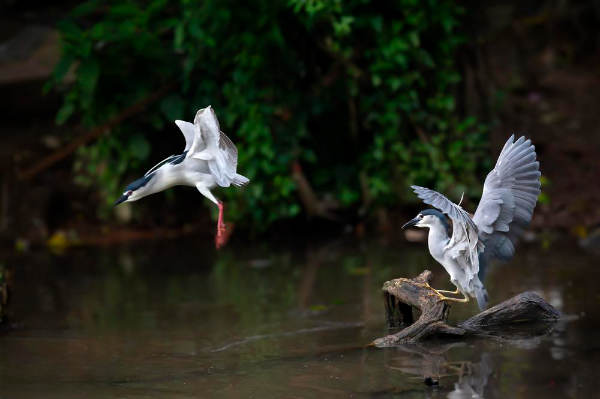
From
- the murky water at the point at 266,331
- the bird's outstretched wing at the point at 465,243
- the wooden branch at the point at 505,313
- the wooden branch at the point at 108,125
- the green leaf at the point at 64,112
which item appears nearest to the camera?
the bird's outstretched wing at the point at 465,243

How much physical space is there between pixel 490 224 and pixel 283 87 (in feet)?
13.8

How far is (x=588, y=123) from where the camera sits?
8.77 metres

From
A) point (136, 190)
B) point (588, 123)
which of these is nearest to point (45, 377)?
point (136, 190)

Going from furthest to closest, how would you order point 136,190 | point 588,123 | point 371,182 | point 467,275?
1. point 588,123
2. point 371,182
3. point 467,275
4. point 136,190

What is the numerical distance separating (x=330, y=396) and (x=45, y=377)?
1.37 metres

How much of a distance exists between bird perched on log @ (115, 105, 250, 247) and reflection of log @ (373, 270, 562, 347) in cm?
110

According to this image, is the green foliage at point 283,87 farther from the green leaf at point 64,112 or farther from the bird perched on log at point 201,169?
the bird perched on log at point 201,169

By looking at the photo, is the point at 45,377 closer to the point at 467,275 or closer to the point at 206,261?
the point at 467,275

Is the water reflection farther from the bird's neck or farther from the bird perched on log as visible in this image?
the bird perched on log

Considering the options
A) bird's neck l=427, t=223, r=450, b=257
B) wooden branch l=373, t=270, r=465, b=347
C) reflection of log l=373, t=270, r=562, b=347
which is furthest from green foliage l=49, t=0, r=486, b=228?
bird's neck l=427, t=223, r=450, b=257

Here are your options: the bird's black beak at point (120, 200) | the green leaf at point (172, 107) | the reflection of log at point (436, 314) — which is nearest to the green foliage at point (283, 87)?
the green leaf at point (172, 107)

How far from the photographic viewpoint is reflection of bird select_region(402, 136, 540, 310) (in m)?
3.75

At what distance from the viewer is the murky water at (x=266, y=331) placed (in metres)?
3.71

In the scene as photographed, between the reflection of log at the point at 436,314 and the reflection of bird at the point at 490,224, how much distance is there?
22 centimetres
